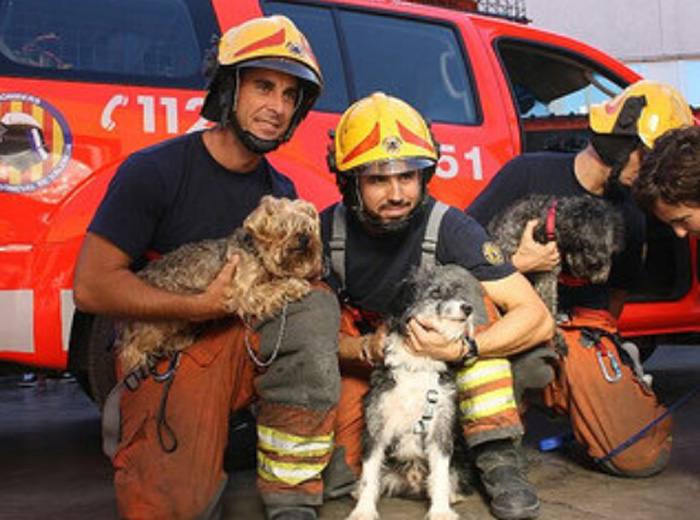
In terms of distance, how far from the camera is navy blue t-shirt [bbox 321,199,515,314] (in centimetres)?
285

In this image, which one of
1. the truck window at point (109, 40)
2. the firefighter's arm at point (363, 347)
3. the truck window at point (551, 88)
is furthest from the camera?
the truck window at point (551, 88)

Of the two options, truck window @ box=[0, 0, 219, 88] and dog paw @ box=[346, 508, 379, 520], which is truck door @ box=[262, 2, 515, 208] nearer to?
truck window @ box=[0, 0, 219, 88]

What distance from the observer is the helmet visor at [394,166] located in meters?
2.79

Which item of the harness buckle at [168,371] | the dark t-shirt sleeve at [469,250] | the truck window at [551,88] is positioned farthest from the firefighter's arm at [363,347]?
the truck window at [551,88]

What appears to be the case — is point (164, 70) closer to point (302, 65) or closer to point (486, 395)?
point (302, 65)

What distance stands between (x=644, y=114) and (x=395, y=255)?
1265mm

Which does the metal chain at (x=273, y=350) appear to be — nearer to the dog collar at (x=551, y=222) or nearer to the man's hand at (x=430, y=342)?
the man's hand at (x=430, y=342)

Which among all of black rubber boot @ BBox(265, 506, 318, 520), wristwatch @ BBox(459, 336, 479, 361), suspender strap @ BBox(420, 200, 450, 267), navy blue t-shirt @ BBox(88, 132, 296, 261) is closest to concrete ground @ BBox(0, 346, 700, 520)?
black rubber boot @ BBox(265, 506, 318, 520)

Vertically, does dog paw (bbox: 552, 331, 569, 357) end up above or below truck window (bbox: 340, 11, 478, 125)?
below

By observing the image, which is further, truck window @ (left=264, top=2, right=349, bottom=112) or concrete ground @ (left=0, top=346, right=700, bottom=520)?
truck window @ (left=264, top=2, right=349, bottom=112)

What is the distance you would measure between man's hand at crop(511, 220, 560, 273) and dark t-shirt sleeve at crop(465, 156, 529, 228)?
0.23m

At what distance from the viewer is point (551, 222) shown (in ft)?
10.9

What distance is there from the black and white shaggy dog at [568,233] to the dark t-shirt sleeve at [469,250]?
0.50 m

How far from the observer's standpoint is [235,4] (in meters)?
3.73
